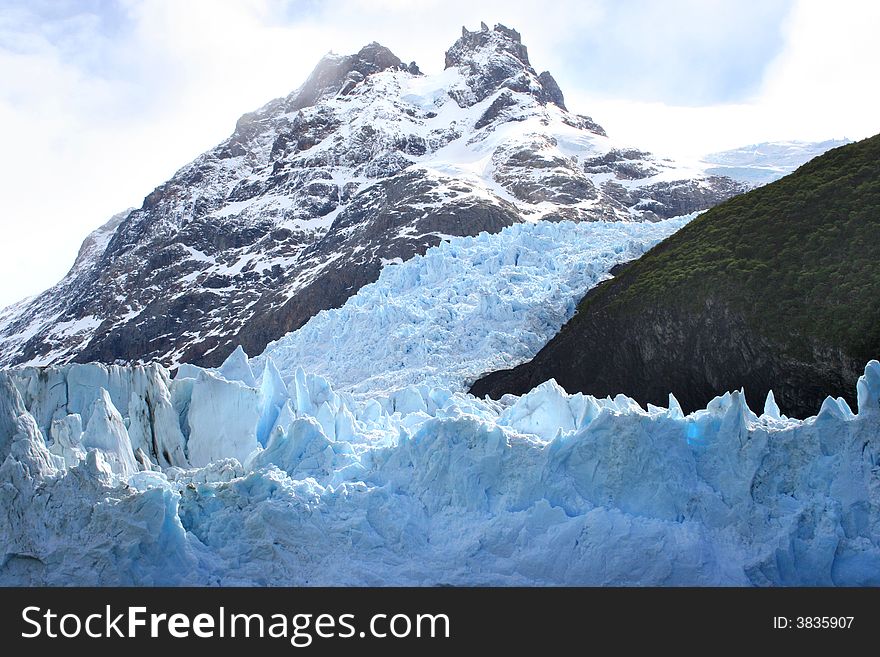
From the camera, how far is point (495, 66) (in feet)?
534

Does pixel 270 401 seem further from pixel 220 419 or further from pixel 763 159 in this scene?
pixel 763 159

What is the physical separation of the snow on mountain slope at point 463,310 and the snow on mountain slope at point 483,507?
55.2 ft

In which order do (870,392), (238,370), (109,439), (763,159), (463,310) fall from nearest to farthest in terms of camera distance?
(870,392) < (109,439) < (238,370) < (463,310) < (763,159)

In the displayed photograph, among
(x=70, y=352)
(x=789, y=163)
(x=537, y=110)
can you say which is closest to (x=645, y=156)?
(x=537, y=110)

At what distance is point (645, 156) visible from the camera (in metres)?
139

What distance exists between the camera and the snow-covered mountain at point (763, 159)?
459ft

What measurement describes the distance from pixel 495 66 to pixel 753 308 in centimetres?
14484

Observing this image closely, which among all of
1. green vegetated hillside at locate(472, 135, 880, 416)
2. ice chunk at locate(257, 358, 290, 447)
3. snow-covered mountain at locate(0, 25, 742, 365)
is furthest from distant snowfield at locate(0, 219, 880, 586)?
snow-covered mountain at locate(0, 25, 742, 365)

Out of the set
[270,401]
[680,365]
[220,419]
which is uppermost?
[680,365]

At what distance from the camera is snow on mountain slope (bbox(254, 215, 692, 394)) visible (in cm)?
3719

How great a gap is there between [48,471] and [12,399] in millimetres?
2179

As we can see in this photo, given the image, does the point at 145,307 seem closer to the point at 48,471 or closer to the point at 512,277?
the point at 512,277

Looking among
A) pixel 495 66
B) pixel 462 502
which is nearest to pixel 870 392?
pixel 462 502

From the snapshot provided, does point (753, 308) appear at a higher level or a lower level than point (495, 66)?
lower
